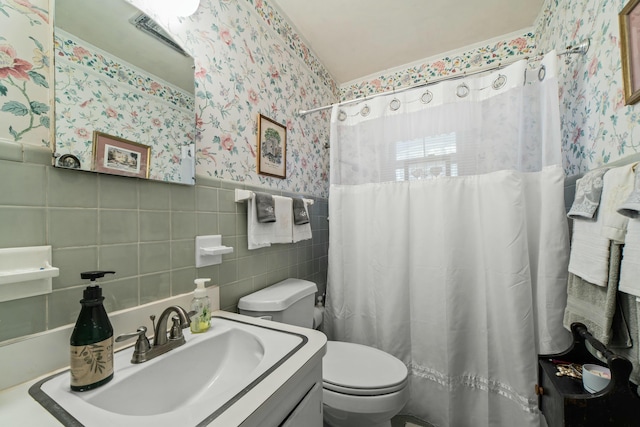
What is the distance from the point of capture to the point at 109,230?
707mm

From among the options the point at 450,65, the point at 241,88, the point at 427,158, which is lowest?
the point at 427,158

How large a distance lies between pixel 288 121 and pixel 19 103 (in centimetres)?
114

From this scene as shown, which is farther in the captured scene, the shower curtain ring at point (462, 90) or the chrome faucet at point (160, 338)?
the shower curtain ring at point (462, 90)

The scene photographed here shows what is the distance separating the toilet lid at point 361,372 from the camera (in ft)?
3.13

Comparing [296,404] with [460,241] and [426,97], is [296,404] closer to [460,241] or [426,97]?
[460,241]

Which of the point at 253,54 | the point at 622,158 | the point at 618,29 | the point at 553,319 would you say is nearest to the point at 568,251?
the point at 553,319

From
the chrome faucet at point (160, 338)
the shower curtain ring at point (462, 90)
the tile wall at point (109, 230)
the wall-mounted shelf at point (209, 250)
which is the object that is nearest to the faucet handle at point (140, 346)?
the chrome faucet at point (160, 338)

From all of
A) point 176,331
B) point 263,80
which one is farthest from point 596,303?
point 263,80

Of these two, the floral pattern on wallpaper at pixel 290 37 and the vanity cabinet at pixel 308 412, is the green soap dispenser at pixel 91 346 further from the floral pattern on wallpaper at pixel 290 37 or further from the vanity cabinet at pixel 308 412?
the floral pattern on wallpaper at pixel 290 37

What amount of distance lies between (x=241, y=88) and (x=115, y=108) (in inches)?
23.6

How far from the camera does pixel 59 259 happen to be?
2.02 ft

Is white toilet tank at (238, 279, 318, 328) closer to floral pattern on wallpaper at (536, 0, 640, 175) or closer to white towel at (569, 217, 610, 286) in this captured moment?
white towel at (569, 217, 610, 286)

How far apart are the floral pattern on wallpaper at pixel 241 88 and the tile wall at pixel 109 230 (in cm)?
15

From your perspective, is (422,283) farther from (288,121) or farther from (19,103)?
(19,103)
